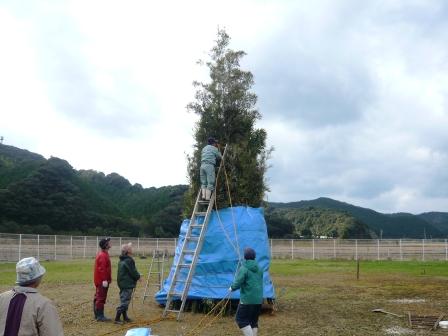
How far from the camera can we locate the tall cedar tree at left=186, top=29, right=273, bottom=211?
13305 millimetres

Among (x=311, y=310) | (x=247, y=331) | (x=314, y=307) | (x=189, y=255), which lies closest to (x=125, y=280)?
(x=189, y=255)

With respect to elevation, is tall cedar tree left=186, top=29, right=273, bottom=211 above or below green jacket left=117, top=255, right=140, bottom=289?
above

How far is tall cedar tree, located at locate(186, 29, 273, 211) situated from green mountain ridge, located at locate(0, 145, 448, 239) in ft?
118

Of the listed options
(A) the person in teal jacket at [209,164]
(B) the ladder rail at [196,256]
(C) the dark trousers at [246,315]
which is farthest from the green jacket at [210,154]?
(C) the dark trousers at [246,315]

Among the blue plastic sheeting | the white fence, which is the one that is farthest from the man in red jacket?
the white fence

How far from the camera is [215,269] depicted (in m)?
12.1

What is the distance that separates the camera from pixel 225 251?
39.7 feet

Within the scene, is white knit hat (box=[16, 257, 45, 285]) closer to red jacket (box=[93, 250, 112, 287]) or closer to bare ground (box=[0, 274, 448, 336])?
bare ground (box=[0, 274, 448, 336])

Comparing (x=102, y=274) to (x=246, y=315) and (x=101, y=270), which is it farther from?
(x=246, y=315)

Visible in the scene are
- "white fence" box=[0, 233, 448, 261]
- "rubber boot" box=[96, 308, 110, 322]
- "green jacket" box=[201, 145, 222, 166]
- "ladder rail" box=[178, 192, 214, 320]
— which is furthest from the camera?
"white fence" box=[0, 233, 448, 261]

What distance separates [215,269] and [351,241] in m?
32.7

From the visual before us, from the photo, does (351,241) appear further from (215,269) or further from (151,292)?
(215,269)

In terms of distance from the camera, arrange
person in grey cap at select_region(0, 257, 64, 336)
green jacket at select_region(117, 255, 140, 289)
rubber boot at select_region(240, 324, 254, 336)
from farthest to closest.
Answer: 1. green jacket at select_region(117, 255, 140, 289)
2. rubber boot at select_region(240, 324, 254, 336)
3. person in grey cap at select_region(0, 257, 64, 336)

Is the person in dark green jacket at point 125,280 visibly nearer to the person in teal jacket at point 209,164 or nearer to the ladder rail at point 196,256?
the ladder rail at point 196,256
